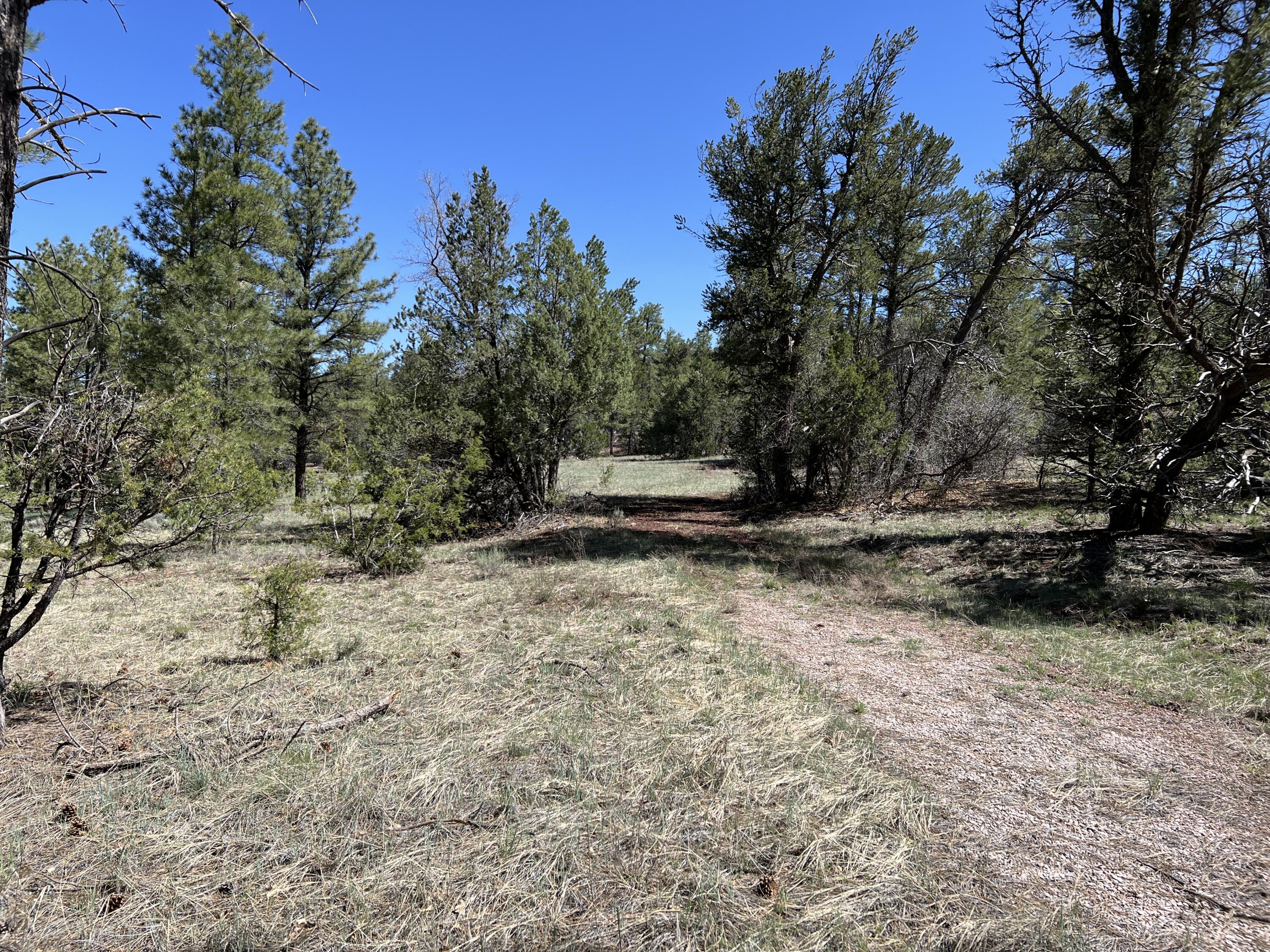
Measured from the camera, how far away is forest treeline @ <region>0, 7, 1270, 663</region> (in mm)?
4316

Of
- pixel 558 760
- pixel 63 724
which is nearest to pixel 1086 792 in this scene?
pixel 558 760

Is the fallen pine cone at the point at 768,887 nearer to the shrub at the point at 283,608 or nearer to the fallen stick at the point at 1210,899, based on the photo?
the fallen stick at the point at 1210,899

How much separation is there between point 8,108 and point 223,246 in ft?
37.2

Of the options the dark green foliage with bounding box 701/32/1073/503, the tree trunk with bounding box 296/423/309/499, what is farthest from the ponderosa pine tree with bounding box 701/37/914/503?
the tree trunk with bounding box 296/423/309/499

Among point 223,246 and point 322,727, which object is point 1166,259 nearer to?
point 322,727

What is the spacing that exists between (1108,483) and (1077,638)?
2620 millimetres

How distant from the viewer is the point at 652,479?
26.3 meters

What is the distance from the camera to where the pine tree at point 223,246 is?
469 inches

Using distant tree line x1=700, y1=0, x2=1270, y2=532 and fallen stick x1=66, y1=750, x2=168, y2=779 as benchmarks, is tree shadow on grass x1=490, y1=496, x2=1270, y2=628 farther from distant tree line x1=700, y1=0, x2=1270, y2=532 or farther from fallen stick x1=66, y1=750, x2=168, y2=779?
fallen stick x1=66, y1=750, x2=168, y2=779

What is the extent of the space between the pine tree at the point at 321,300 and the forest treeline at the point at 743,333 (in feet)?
0.29

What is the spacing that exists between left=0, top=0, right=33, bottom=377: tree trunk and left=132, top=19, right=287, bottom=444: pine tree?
30.0 feet

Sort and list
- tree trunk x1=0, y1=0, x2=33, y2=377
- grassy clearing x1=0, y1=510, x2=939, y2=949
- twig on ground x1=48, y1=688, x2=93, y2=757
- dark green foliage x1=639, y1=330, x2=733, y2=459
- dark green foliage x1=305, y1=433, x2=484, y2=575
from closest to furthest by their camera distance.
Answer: grassy clearing x1=0, y1=510, x2=939, y2=949
tree trunk x1=0, y1=0, x2=33, y2=377
twig on ground x1=48, y1=688, x2=93, y2=757
dark green foliage x1=305, y1=433, x2=484, y2=575
dark green foliage x1=639, y1=330, x2=733, y2=459

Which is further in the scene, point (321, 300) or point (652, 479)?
point (652, 479)

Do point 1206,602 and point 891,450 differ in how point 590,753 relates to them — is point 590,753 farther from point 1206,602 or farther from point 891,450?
point 891,450
